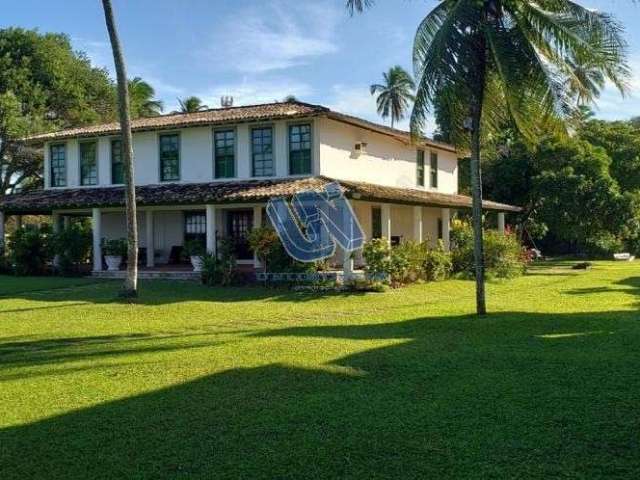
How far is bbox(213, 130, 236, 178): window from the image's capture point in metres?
22.7

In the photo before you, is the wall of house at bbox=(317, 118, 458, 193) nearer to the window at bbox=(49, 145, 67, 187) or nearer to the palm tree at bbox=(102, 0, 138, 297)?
the palm tree at bbox=(102, 0, 138, 297)

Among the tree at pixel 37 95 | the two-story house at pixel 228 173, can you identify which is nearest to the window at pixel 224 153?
the two-story house at pixel 228 173

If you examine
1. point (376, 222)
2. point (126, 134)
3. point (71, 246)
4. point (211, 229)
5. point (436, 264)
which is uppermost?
point (126, 134)

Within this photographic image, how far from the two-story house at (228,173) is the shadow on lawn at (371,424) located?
1113 centimetres

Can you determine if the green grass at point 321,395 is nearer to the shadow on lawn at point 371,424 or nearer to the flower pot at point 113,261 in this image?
the shadow on lawn at point 371,424

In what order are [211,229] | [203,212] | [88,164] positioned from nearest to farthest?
[211,229]
[203,212]
[88,164]

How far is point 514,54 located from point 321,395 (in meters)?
8.66

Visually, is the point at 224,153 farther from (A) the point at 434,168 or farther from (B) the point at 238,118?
(A) the point at 434,168

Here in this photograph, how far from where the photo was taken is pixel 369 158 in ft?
79.5

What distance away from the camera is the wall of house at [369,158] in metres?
21.8

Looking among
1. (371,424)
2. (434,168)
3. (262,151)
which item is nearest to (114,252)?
(262,151)

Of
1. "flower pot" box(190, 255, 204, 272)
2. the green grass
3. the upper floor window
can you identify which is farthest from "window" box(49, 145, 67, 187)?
the green grass

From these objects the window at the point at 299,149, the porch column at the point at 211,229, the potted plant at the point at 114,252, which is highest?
the window at the point at 299,149

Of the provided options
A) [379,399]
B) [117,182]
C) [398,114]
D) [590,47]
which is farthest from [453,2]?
[398,114]
